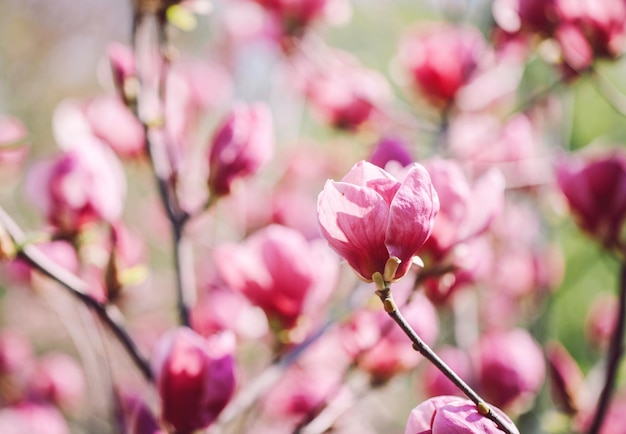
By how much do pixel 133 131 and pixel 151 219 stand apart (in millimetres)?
638

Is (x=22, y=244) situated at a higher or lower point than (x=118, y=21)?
higher

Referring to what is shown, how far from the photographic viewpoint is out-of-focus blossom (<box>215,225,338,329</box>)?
1.82ft

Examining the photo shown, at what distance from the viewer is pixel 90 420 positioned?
81 centimetres

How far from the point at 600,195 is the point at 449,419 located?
13.5 inches

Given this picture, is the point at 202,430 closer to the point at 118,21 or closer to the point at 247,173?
the point at 247,173

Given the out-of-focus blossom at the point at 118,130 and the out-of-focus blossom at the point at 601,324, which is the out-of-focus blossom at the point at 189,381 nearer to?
the out-of-focus blossom at the point at 118,130

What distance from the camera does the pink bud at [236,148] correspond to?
0.56 m

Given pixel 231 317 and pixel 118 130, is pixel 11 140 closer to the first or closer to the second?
pixel 118 130

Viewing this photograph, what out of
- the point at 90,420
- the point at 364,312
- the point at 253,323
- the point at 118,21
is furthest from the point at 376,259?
the point at 118,21

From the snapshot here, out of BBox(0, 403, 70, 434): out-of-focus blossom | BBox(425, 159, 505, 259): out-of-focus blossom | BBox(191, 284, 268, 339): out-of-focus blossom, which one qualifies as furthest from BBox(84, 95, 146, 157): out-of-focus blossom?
BBox(425, 159, 505, 259): out-of-focus blossom

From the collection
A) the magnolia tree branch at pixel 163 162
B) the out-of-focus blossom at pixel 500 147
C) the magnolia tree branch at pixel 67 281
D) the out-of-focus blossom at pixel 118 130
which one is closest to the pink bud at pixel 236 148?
the magnolia tree branch at pixel 163 162

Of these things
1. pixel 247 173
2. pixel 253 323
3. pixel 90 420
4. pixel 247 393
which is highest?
pixel 247 173

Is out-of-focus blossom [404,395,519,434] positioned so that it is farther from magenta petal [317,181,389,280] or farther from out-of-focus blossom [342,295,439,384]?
out-of-focus blossom [342,295,439,384]

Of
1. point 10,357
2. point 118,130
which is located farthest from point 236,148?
point 10,357
